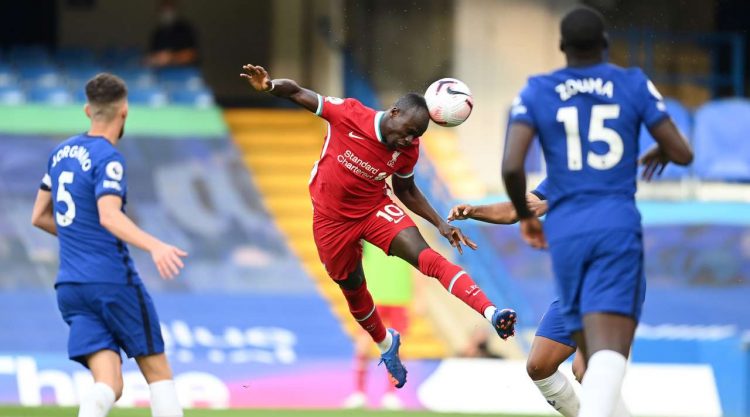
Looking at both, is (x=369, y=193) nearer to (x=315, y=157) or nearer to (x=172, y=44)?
(x=315, y=157)

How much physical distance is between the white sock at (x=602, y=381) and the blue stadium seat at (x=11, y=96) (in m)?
13.2

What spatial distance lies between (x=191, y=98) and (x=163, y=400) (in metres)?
12.0

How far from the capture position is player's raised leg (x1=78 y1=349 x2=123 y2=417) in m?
6.91

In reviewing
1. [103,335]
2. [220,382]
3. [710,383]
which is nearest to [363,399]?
[220,382]

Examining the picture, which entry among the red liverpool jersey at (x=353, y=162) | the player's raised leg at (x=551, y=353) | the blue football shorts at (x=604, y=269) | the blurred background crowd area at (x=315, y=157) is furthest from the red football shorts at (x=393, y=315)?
the blue football shorts at (x=604, y=269)

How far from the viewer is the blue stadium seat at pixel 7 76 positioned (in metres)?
18.3

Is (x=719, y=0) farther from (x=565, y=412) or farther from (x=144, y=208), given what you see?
(x=565, y=412)

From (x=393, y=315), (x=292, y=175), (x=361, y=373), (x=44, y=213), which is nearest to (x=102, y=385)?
(x=44, y=213)

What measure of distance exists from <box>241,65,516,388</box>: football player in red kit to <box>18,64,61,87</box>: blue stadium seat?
10280 mm

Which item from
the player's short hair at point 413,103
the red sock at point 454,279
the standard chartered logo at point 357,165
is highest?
the player's short hair at point 413,103

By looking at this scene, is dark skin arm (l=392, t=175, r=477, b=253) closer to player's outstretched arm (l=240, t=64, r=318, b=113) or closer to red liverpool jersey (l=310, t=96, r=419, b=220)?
red liverpool jersey (l=310, t=96, r=419, b=220)

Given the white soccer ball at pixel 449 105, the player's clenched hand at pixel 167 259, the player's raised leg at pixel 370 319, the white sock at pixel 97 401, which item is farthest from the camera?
the player's raised leg at pixel 370 319

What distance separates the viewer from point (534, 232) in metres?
6.39

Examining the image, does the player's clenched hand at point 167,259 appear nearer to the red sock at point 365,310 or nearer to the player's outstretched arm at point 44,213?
the player's outstretched arm at point 44,213
